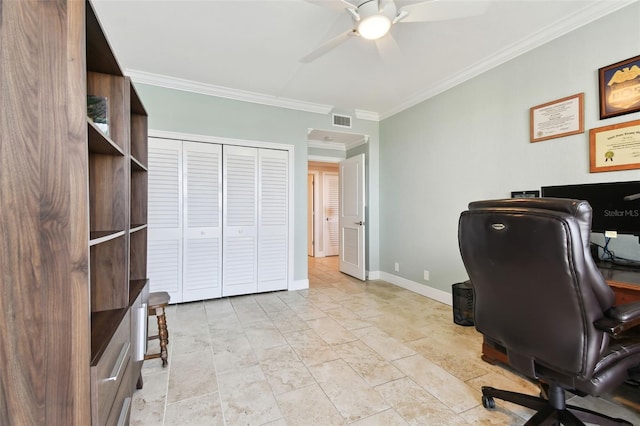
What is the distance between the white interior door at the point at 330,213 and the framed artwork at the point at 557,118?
497 centimetres

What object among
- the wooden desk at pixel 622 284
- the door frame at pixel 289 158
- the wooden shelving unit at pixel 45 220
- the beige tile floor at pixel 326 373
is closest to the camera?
the wooden shelving unit at pixel 45 220

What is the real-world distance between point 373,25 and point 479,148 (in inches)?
71.0

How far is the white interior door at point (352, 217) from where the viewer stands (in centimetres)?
451

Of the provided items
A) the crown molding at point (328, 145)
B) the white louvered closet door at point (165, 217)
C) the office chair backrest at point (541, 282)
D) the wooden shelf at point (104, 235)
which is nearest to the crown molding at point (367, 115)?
the crown molding at point (328, 145)

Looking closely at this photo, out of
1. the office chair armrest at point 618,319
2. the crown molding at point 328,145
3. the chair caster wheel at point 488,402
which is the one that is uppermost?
the crown molding at point 328,145

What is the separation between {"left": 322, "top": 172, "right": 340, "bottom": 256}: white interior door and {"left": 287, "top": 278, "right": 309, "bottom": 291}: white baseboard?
3077 millimetres

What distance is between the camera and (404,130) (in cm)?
408

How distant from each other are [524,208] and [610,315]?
490 mm

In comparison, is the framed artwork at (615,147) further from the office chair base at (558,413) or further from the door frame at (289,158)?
the door frame at (289,158)

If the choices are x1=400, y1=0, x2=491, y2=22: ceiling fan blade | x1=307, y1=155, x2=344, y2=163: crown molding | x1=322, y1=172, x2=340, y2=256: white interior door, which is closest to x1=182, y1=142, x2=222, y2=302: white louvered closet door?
x1=307, y1=155, x2=344, y2=163: crown molding

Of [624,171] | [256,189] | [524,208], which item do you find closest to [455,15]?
[524,208]

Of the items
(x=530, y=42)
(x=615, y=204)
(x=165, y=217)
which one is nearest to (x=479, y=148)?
(x=530, y=42)

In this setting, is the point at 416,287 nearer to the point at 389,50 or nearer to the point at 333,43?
the point at 389,50

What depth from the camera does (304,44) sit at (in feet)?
8.59
